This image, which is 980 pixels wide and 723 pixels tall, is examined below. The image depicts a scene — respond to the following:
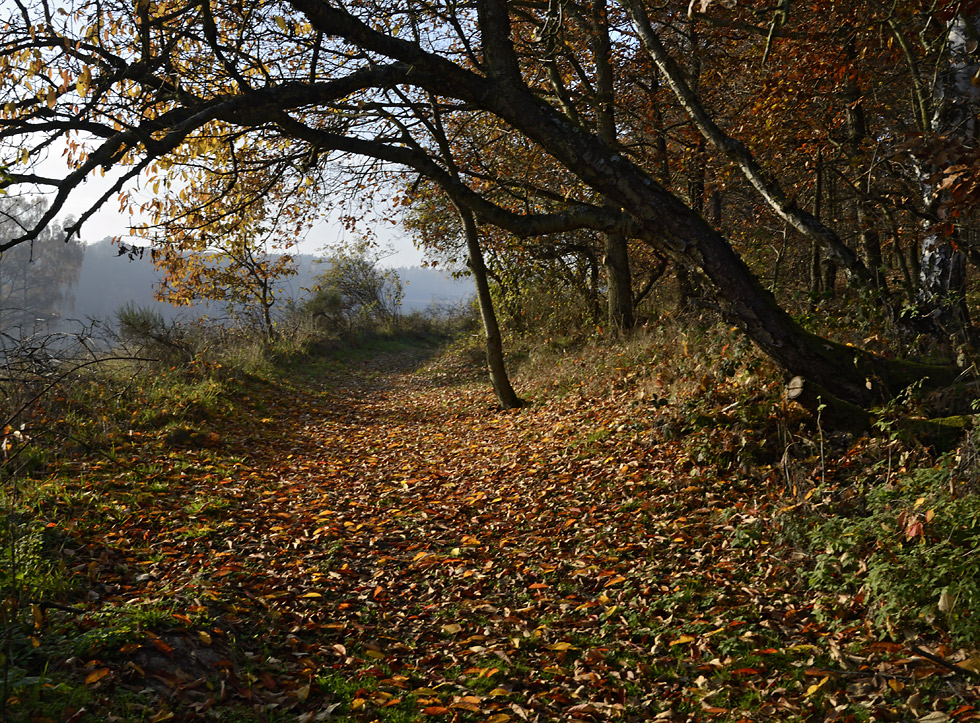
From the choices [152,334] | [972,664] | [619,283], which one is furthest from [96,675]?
[152,334]

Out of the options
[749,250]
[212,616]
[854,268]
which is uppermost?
[749,250]

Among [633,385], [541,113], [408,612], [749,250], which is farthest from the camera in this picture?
[749,250]

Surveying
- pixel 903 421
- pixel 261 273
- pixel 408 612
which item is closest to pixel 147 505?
pixel 408 612

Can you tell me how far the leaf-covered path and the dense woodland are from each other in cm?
3

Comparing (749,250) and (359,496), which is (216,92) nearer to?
(359,496)

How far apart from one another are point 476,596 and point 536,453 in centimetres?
315

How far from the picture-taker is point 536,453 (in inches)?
302

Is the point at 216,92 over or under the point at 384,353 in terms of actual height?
over

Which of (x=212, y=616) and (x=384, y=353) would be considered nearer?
(x=212, y=616)

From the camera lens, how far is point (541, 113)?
581 cm

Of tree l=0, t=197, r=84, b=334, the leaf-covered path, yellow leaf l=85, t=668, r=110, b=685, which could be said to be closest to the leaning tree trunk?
the leaf-covered path

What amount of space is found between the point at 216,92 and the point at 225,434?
15.7 ft

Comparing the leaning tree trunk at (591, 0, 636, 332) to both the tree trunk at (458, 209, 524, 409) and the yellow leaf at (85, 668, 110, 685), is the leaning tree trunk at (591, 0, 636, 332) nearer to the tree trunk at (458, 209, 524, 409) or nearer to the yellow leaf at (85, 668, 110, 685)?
the tree trunk at (458, 209, 524, 409)

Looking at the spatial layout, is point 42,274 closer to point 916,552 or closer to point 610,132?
point 610,132
